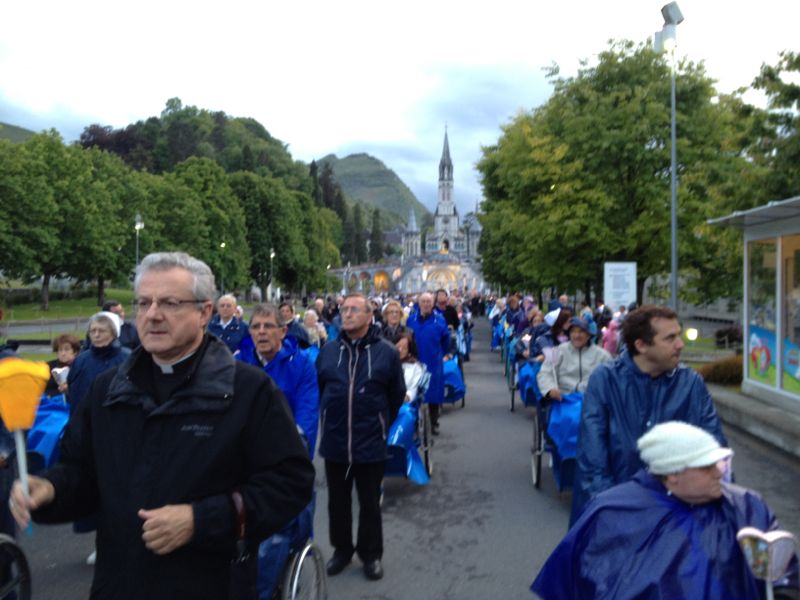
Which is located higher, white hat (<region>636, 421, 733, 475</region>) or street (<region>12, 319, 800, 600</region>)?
white hat (<region>636, 421, 733, 475</region>)

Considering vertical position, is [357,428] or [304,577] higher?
[357,428]

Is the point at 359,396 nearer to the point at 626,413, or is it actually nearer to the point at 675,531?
the point at 626,413

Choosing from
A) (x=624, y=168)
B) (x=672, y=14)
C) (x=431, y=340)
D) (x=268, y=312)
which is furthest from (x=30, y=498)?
(x=624, y=168)

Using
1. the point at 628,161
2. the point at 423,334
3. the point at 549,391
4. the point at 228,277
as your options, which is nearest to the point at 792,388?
the point at 423,334

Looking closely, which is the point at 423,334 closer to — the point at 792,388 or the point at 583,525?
the point at 792,388

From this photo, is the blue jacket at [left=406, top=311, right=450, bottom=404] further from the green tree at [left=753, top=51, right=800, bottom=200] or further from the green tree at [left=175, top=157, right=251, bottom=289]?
the green tree at [left=175, top=157, right=251, bottom=289]

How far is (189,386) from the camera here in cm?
263

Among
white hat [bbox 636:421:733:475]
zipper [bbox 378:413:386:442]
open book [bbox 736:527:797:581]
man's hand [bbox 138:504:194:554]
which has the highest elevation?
white hat [bbox 636:421:733:475]

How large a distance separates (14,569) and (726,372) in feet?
46.6

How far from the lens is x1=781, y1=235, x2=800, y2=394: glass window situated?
39.8 feet

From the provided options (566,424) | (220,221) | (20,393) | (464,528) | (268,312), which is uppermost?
(220,221)

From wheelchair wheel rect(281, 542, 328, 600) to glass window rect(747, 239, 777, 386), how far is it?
411 inches

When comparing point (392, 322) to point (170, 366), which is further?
point (392, 322)

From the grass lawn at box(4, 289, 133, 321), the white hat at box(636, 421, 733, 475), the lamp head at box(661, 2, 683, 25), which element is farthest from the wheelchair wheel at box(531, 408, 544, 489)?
the grass lawn at box(4, 289, 133, 321)
